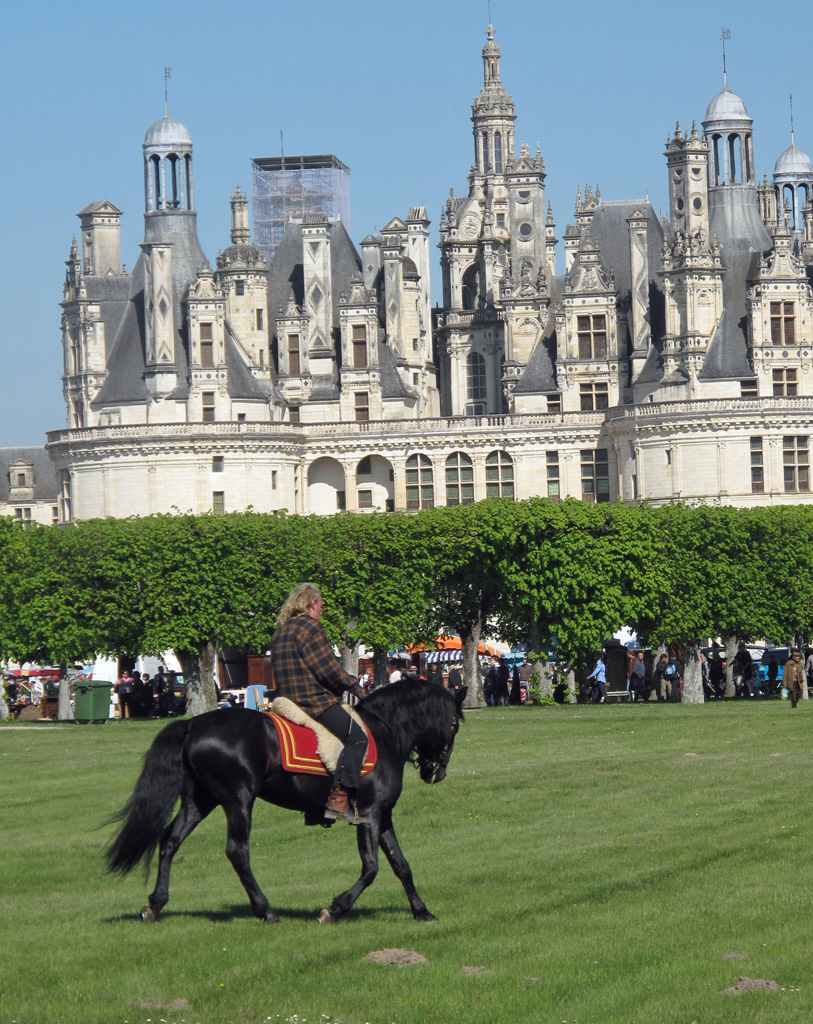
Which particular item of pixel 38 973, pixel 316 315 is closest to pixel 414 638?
pixel 316 315

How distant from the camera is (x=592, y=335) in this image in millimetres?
84750

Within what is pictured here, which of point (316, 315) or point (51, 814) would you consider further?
point (316, 315)

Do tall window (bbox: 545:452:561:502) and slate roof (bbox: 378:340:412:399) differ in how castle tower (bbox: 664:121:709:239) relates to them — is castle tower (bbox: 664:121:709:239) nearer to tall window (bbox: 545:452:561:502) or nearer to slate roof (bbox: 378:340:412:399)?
tall window (bbox: 545:452:561:502)

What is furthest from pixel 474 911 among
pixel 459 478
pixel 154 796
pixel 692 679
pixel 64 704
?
pixel 459 478

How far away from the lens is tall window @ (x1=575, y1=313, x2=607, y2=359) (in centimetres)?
8462

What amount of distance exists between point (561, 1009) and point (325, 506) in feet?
245

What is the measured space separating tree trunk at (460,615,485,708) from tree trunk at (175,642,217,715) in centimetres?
734

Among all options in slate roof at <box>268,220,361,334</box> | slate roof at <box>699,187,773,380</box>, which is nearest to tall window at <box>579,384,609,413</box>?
slate roof at <box>699,187,773,380</box>

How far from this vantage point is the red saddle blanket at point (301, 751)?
1461cm

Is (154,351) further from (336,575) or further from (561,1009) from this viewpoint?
(561,1009)

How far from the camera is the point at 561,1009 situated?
11797 millimetres

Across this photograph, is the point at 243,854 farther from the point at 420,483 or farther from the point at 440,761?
the point at 420,483

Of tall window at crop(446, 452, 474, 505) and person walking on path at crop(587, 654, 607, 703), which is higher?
tall window at crop(446, 452, 474, 505)

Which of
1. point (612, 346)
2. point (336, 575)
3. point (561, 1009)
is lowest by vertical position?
point (561, 1009)
